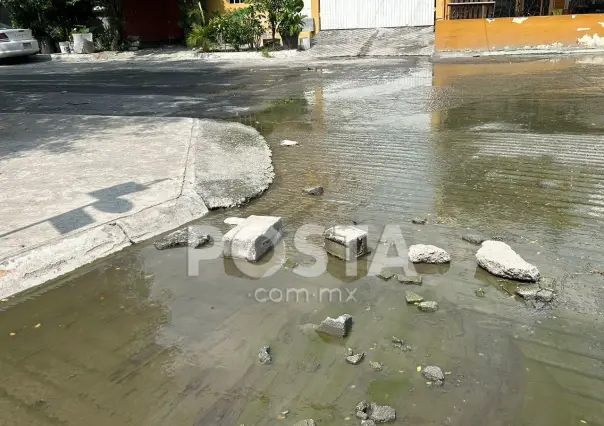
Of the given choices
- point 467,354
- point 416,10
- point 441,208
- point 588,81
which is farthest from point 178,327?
point 416,10

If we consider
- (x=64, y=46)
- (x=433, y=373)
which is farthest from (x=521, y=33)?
(x=64, y=46)

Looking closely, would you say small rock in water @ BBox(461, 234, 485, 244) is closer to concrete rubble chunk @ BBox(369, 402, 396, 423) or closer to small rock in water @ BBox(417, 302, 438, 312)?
small rock in water @ BBox(417, 302, 438, 312)

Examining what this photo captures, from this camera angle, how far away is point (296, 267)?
4035 mm

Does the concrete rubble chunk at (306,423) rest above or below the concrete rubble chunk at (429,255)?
below

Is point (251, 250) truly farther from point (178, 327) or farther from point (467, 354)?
point (467, 354)

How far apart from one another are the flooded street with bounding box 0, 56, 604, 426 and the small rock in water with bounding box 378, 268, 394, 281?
0.09 m

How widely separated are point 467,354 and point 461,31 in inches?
606

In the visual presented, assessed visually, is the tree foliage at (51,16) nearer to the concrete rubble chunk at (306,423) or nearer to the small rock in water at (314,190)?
the small rock in water at (314,190)

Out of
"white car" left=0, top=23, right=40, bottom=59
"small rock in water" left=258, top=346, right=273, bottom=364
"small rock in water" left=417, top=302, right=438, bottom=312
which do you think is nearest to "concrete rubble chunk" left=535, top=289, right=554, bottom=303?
"small rock in water" left=417, top=302, right=438, bottom=312

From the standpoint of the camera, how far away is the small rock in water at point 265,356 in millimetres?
2971

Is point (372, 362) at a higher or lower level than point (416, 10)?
lower

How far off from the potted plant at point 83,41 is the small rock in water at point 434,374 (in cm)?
2228

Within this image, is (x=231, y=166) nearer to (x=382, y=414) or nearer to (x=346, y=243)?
(x=346, y=243)

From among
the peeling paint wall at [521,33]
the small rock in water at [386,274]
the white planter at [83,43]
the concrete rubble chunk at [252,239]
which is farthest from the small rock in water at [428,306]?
the white planter at [83,43]
